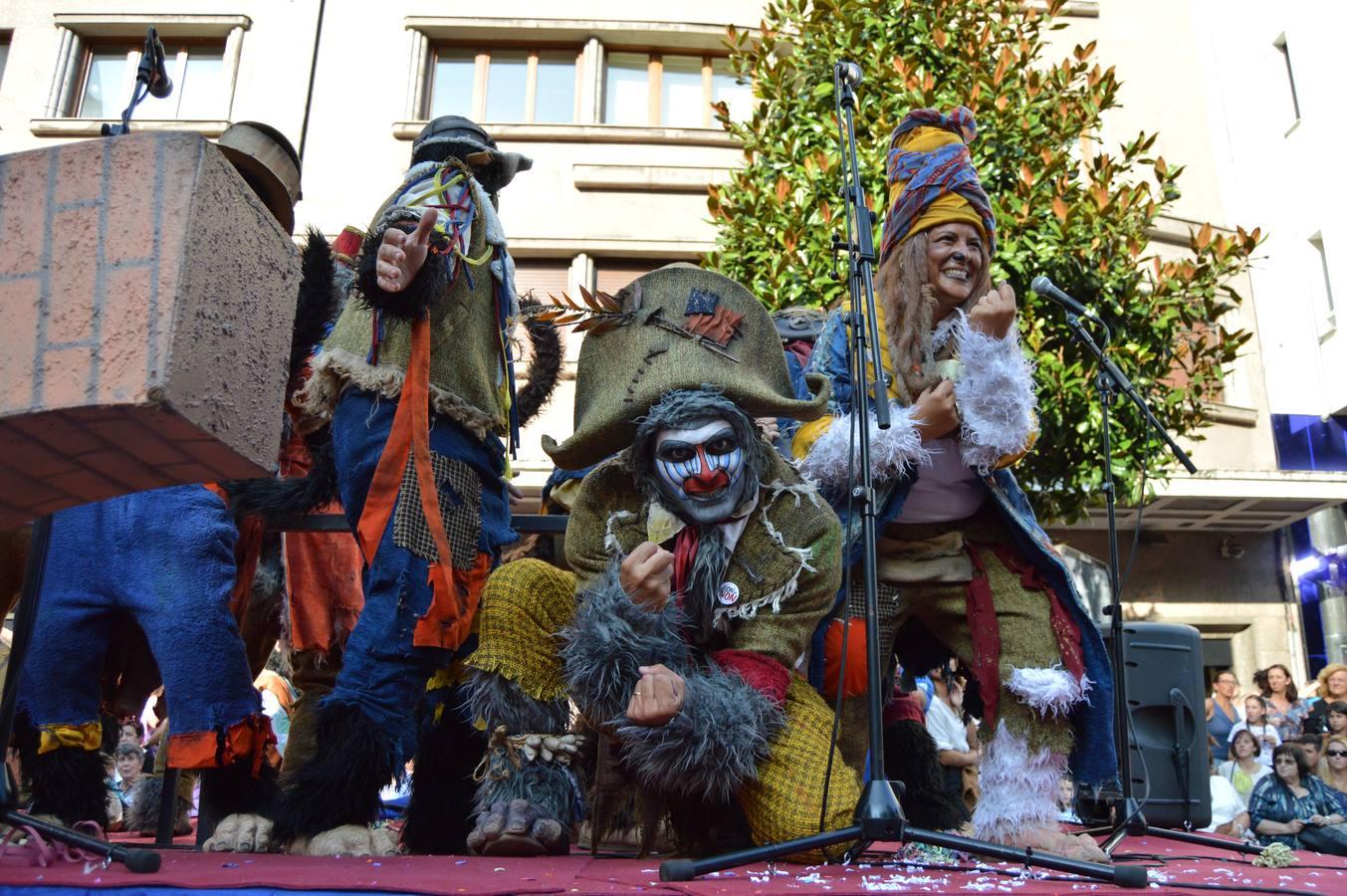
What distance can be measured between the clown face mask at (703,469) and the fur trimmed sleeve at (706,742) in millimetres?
497

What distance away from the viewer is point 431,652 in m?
A: 3.14

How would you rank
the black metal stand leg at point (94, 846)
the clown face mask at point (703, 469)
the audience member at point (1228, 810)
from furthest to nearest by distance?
the audience member at point (1228, 810) < the clown face mask at point (703, 469) < the black metal stand leg at point (94, 846)

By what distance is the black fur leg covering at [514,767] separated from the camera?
3.02 m

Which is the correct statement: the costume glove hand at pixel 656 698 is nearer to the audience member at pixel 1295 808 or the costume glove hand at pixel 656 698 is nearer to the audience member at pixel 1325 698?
the audience member at pixel 1295 808

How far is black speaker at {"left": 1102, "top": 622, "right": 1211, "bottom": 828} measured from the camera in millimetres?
5270

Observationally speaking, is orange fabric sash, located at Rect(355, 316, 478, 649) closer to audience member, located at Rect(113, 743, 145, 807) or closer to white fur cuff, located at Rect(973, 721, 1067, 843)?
white fur cuff, located at Rect(973, 721, 1067, 843)

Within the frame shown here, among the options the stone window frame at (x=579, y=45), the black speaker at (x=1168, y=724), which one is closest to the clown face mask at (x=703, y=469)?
the black speaker at (x=1168, y=724)

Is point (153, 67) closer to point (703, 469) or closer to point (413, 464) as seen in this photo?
point (413, 464)

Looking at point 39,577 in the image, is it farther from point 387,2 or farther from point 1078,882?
point 387,2

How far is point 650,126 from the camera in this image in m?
12.9

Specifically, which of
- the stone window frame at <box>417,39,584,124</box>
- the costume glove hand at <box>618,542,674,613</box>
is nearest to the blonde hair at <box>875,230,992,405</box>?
the costume glove hand at <box>618,542,674,613</box>

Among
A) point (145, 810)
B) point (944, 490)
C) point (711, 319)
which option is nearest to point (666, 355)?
point (711, 319)

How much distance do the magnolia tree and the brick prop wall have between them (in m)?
5.40

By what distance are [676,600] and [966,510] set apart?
99cm
